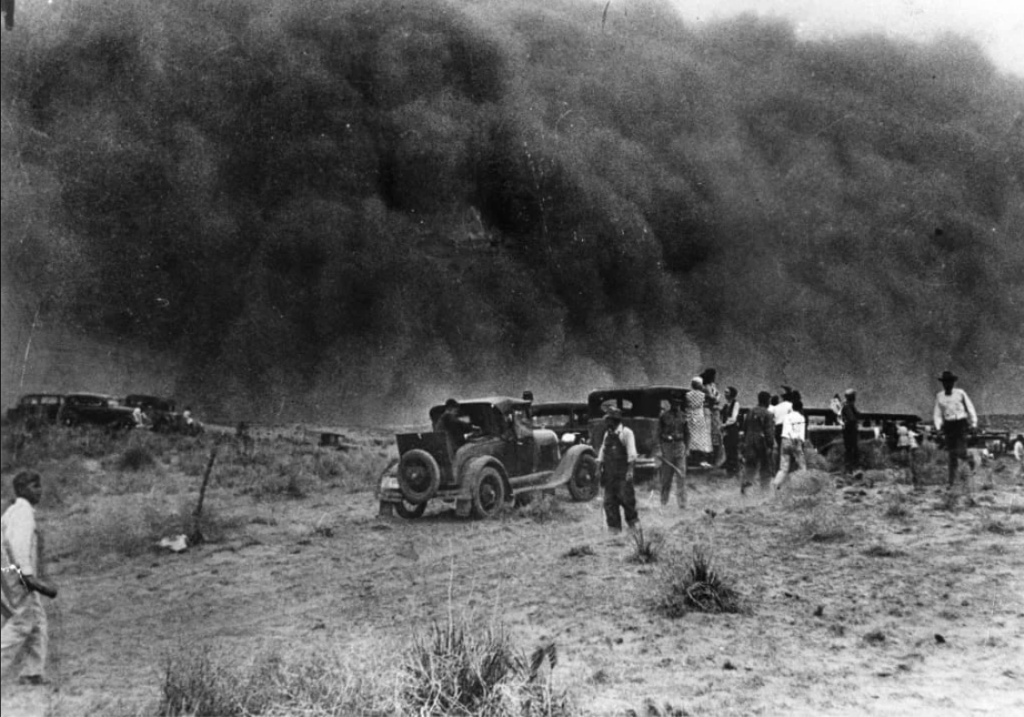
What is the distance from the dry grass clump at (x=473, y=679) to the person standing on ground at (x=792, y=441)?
7.34 feet

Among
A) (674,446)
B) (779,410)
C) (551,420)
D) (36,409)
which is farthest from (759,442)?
(36,409)

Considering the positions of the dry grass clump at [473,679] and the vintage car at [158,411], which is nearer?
the dry grass clump at [473,679]

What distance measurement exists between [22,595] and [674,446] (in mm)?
3690

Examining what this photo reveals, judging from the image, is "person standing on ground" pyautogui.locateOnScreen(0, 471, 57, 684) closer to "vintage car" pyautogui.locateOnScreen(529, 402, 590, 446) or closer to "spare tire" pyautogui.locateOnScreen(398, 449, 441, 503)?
"spare tire" pyautogui.locateOnScreen(398, 449, 441, 503)

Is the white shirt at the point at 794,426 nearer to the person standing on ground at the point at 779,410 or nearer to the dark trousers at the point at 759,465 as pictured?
the person standing on ground at the point at 779,410

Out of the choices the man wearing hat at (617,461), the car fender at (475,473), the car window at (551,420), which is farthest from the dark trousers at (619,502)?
the car fender at (475,473)

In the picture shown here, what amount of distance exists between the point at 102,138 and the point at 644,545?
3.69 meters

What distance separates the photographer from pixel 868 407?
611 centimetres

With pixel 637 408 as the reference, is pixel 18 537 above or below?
below

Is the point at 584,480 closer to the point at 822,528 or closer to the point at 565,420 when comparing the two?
the point at 565,420

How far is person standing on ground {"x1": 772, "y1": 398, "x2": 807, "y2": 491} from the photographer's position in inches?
A: 231

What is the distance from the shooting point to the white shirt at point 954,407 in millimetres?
6195

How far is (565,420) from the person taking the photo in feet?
18.4

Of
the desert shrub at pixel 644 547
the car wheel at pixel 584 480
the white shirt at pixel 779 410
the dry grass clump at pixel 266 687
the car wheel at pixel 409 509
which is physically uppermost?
the white shirt at pixel 779 410
